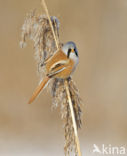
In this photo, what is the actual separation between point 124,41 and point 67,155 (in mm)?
1600

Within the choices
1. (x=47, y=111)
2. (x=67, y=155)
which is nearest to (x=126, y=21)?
(x=47, y=111)

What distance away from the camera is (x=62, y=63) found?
94 cm

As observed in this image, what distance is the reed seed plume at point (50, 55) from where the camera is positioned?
908 mm

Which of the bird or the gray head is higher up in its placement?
the gray head

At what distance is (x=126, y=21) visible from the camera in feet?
7.70

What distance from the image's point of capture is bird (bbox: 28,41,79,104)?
0.92 meters

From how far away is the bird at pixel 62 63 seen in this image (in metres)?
0.92

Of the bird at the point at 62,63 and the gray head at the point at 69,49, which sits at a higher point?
the gray head at the point at 69,49

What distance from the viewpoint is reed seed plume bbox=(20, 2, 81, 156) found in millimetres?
908

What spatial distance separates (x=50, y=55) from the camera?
0.98 meters

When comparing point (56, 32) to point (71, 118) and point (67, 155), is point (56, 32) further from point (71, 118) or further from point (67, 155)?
point (67, 155)

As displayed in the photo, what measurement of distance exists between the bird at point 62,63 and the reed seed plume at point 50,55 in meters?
0.03

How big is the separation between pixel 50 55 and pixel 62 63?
6 cm

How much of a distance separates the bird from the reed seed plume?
0.09ft
